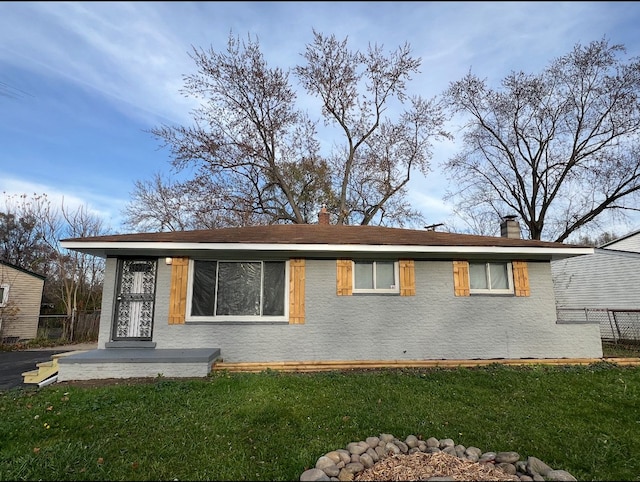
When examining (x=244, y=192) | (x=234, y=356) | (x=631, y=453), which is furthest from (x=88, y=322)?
(x=631, y=453)

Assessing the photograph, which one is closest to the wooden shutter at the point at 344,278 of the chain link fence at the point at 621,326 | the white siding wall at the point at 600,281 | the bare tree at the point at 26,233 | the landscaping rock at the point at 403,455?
the landscaping rock at the point at 403,455

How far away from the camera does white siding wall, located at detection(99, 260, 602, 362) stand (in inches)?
299

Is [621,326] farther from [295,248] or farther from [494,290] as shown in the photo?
[295,248]

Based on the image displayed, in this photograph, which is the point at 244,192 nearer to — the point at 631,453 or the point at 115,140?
the point at 115,140

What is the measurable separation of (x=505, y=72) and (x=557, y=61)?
99.8 inches

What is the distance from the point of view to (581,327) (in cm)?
816

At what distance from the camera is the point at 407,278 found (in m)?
8.02

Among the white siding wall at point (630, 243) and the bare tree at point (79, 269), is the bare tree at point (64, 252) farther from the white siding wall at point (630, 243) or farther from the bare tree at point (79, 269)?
the white siding wall at point (630, 243)

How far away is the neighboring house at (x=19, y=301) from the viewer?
15.6 metres

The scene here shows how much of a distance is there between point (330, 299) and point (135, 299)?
163 inches

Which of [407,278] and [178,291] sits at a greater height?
[407,278]

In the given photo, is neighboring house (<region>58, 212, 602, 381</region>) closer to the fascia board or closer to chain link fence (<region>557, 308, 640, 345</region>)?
the fascia board

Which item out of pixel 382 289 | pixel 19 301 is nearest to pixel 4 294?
pixel 19 301

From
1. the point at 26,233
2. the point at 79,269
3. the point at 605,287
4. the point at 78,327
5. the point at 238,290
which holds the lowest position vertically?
the point at 78,327
